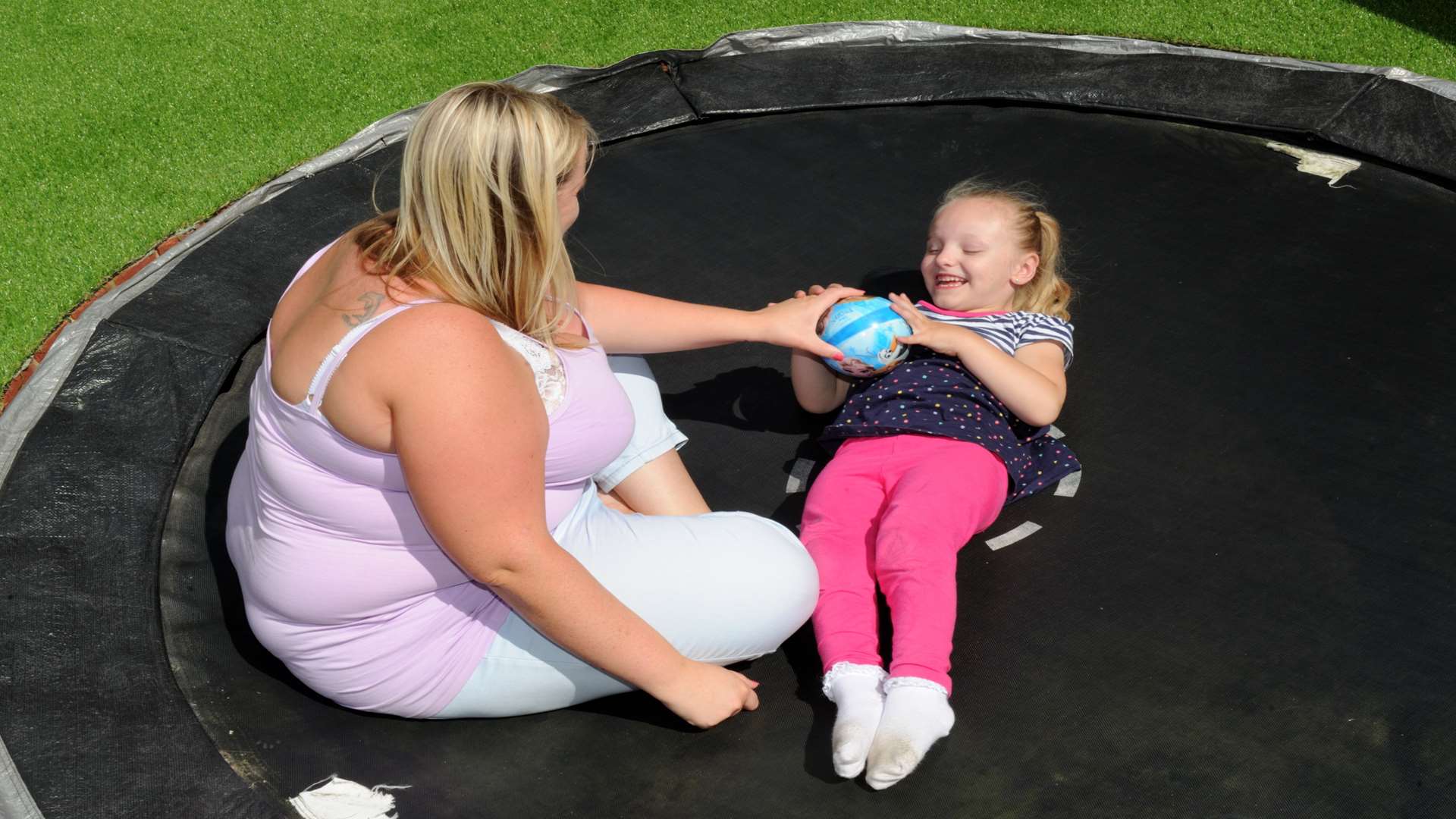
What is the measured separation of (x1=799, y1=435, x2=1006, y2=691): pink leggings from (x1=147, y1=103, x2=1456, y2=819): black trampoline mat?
0.37 feet

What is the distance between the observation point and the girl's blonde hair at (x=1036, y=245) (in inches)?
83.4

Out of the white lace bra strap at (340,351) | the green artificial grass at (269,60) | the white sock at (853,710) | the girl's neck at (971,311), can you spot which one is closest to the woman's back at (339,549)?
the white lace bra strap at (340,351)

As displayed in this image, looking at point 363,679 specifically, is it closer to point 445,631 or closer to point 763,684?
point 445,631

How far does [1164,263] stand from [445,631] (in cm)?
173

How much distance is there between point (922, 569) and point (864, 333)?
0.40 metres

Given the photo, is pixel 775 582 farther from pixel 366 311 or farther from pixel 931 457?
pixel 366 311

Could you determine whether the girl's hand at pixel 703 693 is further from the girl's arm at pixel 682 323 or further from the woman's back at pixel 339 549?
the girl's arm at pixel 682 323

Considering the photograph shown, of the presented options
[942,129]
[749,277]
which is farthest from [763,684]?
[942,129]

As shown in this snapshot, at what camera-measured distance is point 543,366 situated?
4.88ft

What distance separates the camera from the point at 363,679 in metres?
1.60

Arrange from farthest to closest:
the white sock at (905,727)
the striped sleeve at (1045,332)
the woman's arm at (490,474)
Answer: the striped sleeve at (1045,332) < the white sock at (905,727) < the woman's arm at (490,474)

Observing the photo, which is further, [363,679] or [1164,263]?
[1164,263]

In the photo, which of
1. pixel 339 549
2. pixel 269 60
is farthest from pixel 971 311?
pixel 269 60

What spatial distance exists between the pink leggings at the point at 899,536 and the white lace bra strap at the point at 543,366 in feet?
1.67
